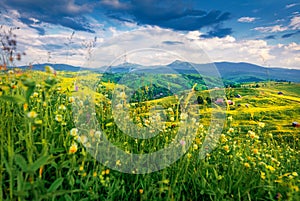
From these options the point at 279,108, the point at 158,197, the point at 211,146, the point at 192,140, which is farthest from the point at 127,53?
the point at 279,108

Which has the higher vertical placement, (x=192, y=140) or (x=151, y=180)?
(x=192, y=140)

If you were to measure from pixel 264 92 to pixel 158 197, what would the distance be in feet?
30.7

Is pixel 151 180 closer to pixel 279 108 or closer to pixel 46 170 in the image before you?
pixel 46 170

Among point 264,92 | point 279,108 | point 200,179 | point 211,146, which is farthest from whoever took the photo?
point 264,92

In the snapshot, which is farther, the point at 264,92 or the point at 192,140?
the point at 264,92

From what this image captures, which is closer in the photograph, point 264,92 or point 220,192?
point 220,192

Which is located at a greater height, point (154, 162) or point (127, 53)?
point (127, 53)

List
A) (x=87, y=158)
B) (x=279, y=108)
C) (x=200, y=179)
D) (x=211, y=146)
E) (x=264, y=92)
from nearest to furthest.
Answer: (x=87, y=158), (x=200, y=179), (x=211, y=146), (x=279, y=108), (x=264, y=92)

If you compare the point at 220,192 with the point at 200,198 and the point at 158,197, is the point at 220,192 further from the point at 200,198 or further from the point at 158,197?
the point at 158,197

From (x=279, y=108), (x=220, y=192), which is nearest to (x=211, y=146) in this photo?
(x=220, y=192)

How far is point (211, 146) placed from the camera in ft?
13.3

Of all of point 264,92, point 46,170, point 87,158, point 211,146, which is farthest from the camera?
point 264,92

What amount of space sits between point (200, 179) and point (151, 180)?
1.92ft

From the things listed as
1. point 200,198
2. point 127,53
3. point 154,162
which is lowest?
point 200,198
